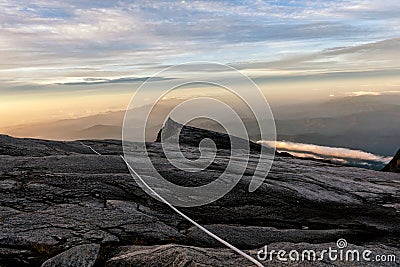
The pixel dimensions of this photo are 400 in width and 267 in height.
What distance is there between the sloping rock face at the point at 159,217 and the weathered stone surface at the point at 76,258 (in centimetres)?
3

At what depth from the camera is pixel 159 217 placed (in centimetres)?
1433

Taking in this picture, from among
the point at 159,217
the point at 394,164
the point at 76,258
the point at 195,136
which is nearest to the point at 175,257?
the point at 76,258

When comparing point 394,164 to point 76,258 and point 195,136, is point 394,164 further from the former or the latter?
point 76,258

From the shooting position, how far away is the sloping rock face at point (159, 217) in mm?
11461

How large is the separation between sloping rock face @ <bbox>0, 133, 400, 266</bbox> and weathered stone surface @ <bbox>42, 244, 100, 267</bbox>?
0.03m

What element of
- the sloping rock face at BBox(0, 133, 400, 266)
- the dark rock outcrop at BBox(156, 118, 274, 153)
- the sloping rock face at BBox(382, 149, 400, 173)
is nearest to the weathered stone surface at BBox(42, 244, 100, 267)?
the sloping rock face at BBox(0, 133, 400, 266)

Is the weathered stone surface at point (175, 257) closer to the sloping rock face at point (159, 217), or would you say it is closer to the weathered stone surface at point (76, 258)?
the sloping rock face at point (159, 217)

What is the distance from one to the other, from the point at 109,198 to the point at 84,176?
2.43m

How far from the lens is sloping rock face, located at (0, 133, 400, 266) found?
37.6 ft

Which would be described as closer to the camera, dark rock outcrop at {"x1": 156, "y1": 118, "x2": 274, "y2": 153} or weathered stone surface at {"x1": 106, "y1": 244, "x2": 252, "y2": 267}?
weathered stone surface at {"x1": 106, "y1": 244, "x2": 252, "y2": 267}

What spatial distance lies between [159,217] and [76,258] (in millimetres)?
3747

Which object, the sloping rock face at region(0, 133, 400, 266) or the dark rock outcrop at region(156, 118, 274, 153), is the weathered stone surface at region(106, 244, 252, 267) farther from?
the dark rock outcrop at region(156, 118, 274, 153)

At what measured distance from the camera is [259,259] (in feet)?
36.1

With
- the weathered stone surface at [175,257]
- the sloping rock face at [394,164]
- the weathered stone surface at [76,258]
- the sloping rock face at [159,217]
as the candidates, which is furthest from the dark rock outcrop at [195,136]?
the weathered stone surface at [175,257]
